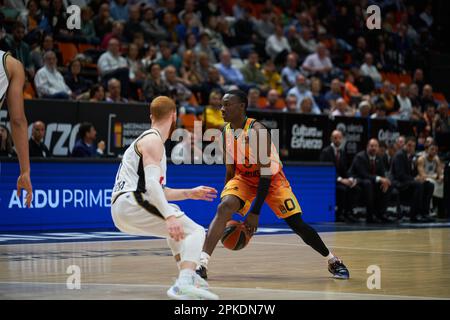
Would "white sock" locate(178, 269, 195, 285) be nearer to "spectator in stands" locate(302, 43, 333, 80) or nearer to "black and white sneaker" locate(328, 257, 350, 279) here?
"black and white sneaker" locate(328, 257, 350, 279)

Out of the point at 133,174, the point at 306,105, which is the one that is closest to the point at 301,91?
the point at 306,105

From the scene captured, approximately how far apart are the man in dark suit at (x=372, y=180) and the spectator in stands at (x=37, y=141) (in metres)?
6.66

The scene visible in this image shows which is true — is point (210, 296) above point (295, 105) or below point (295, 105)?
below

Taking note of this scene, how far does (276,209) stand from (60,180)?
6.45m

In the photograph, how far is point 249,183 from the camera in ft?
28.1

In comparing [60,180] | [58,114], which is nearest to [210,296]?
[60,180]

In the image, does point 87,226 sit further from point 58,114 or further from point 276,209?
point 276,209

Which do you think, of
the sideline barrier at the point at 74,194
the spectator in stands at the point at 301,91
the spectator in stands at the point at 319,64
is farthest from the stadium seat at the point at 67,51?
the spectator in stands at the point at 319,64

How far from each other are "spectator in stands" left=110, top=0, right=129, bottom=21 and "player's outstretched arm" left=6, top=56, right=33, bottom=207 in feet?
46.0

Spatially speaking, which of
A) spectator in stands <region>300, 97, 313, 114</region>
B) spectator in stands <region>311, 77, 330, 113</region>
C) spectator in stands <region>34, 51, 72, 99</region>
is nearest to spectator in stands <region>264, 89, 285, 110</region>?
spectator in stands <region>300, 97, 313, 114</region>

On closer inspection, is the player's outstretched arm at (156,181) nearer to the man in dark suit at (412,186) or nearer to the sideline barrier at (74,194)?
the sideline barrier at (74,194)

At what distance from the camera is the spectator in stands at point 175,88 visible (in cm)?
1716

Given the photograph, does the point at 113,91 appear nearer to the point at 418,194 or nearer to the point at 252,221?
the point at 418,194
